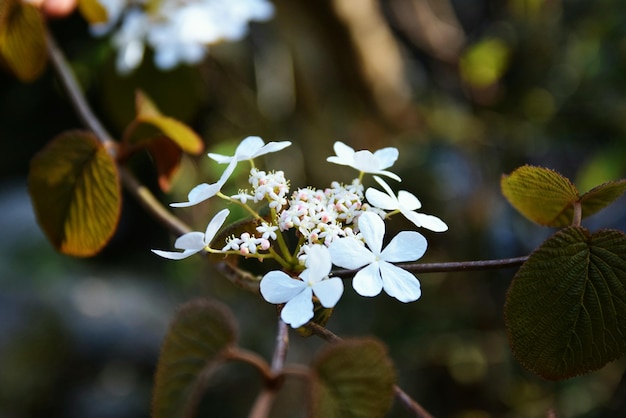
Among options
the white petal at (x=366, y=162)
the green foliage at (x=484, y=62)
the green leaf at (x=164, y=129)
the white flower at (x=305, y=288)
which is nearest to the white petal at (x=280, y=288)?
the white flower at (x=305, y=288)

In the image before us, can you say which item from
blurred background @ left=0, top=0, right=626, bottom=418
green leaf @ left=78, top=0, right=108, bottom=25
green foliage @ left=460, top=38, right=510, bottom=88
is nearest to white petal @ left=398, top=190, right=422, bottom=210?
green leaf @ left=78, top=0, right=108, bottom=25

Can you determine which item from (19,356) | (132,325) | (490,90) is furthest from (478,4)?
(19,356)

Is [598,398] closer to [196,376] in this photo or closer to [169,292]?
[196,376]

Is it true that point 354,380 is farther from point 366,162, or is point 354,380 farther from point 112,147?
point 112,147

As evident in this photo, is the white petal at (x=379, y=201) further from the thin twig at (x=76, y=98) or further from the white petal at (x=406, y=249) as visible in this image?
the thin twig at (x=76, y=98)

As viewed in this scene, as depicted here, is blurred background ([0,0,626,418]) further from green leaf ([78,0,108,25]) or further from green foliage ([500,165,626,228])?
green foliage ([500,165,626,228])

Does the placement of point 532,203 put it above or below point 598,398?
above
